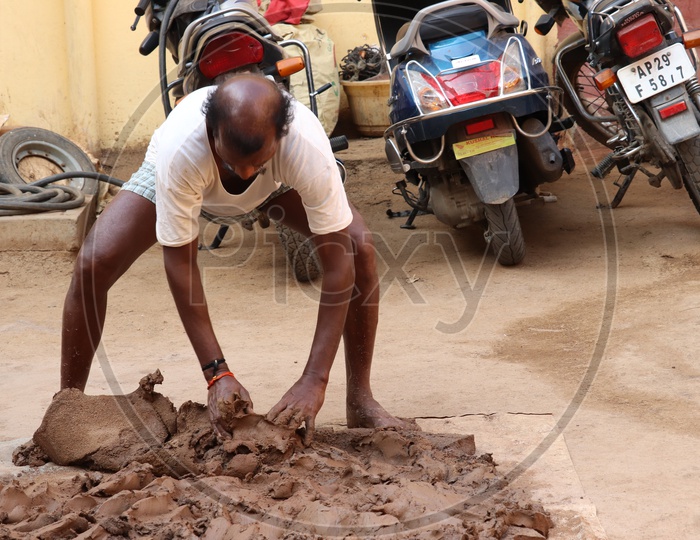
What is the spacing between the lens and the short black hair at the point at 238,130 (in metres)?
2.09

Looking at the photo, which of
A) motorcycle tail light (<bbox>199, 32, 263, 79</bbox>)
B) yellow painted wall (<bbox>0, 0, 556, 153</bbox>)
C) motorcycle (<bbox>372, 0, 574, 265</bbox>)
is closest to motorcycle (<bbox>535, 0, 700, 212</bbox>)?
motorcycle (<bbox>372, 0, 574, 265</bbox>)

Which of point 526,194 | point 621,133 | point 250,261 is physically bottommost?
point 250,261

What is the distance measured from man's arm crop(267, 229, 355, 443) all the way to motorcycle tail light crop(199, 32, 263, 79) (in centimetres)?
190

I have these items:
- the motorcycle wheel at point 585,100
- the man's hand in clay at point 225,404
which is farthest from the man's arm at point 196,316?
the motorcycle wheel at point 585,100

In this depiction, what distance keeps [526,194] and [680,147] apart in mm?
848

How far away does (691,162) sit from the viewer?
14.8 ft

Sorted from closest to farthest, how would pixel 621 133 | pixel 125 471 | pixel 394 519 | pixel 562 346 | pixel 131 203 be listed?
1. pixel 394 519
2. pixel 125 471
3. pixel 131 203
4. pixel 562 346
5. pixel 621 133

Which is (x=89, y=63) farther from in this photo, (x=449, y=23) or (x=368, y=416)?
(x=368, y=416)

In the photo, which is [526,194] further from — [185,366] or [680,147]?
[185,366]

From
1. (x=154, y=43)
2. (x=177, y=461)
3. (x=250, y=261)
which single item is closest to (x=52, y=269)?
(x=250, y=261)

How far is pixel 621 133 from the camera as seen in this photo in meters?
4.81

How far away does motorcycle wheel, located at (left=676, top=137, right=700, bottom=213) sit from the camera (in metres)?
4.47

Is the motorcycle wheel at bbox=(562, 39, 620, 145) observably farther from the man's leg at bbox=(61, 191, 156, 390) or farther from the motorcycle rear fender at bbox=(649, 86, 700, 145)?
the man's leg at bbox=(61, 191, 156, 390)

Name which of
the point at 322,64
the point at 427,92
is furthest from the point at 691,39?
the point at 322,64
